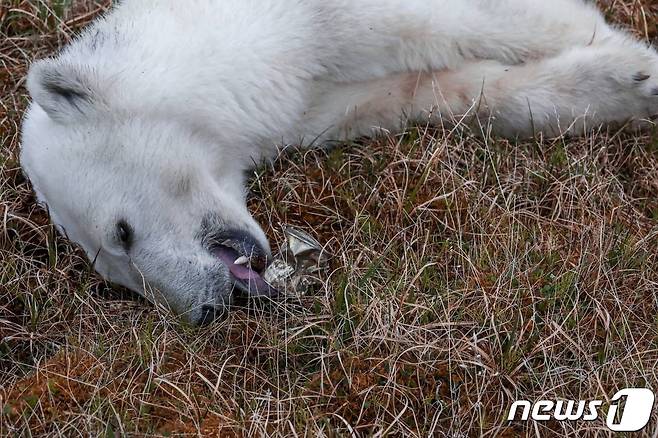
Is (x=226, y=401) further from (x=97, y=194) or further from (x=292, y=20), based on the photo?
(x=292, y=20)

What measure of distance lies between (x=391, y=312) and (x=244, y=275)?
25.9 inches

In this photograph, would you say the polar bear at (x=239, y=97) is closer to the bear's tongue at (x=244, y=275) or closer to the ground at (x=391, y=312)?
the bear's tongue at (x=244, y=275)

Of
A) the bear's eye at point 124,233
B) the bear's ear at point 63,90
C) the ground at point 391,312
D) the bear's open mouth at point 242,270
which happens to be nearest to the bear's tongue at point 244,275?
the bear's open mouth at point 242,270

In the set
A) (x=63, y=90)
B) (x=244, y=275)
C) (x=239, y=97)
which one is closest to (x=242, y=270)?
(x=244, y=275)

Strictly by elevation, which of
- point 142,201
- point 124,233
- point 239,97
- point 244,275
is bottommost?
point 244,275

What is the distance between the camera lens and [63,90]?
394 cm

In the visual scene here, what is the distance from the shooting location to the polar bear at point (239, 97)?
12.5 feet

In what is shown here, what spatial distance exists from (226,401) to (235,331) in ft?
1.24

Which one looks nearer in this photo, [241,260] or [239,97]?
[241,260]

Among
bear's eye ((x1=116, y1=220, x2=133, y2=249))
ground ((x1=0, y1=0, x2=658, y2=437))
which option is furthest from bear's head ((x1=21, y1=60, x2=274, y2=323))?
ground ((x1=0, y1=0, x2=658, y2=437))

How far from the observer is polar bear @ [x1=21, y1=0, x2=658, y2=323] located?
3811 mm

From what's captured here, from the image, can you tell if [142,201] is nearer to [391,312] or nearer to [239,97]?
[239,97]

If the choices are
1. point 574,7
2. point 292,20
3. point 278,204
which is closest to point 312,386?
point 278,204

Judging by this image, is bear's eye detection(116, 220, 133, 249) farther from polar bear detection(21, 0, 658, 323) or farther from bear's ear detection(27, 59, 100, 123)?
bear's ear detection(27, 59, 100, 123)
